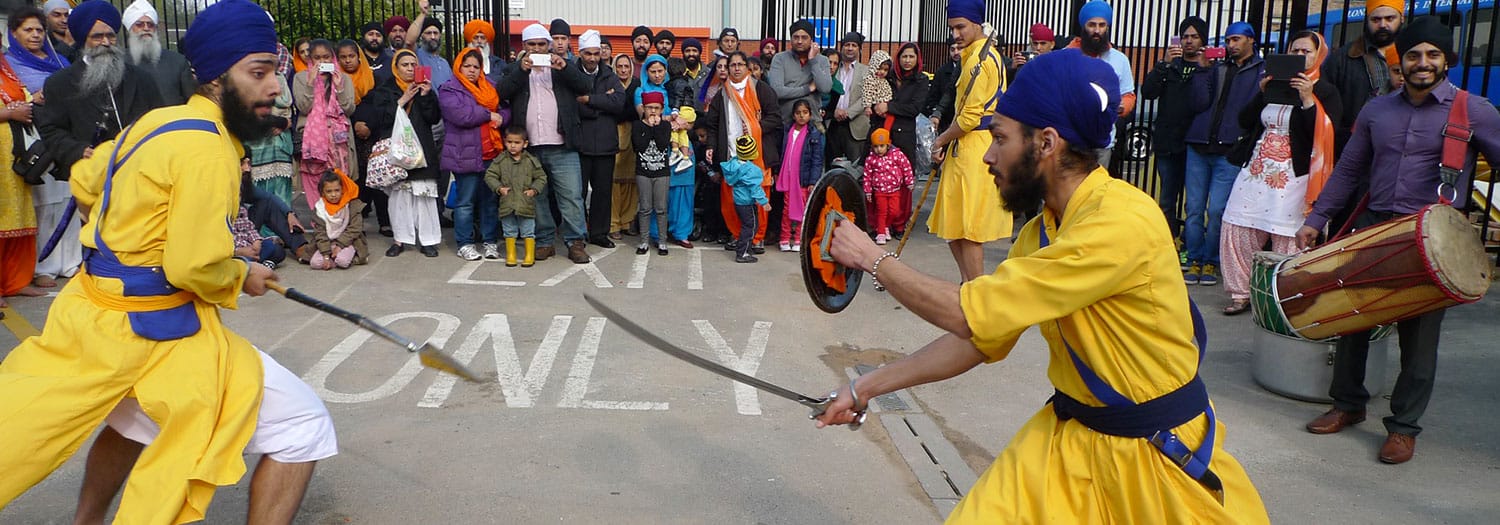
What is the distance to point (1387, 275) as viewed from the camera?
5199 millimetres

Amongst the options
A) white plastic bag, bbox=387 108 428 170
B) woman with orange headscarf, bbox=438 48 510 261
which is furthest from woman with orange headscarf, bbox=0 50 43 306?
woman with orange headscarf, bbox=438 48 510 261

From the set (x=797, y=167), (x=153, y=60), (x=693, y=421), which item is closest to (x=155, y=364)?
(x=693, y=421)

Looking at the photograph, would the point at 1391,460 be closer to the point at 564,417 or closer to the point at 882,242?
the point at 564,417

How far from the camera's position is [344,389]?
6094mm

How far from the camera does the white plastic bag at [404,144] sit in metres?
9.52

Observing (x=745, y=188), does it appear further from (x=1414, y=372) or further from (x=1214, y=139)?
(x=1414, y=372)

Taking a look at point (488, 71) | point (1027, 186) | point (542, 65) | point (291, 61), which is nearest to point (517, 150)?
point (542, 65)

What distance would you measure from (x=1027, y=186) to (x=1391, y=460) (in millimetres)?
3419

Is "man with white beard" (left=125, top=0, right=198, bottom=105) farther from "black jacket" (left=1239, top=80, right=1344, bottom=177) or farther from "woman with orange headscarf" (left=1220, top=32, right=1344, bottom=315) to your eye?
"black jacket" (left=1239, top=80, right=1344, bottom=177)

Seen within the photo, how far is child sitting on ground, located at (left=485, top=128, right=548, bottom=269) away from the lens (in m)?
9.48

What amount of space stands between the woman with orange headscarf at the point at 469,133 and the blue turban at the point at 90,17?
243 centimetres

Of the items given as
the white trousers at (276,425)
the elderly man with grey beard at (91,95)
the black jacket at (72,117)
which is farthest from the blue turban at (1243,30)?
the black jacket at (72,117)

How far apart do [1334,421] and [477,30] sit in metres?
7.64

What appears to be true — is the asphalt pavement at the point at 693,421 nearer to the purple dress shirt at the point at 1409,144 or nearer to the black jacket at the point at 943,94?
the purple dress shirt at the point at 1409,144
